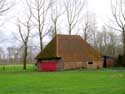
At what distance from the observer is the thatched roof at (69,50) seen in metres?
58.8

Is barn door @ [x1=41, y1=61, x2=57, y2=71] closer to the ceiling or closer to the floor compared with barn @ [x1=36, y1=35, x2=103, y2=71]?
closer to the floor

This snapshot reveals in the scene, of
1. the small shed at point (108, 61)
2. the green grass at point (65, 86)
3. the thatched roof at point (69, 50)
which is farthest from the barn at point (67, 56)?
the green grass at point (65, 86)

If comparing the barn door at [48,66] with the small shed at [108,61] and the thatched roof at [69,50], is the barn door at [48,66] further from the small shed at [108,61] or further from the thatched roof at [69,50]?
the small shed at [108,61]

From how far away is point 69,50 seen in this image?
60.0 m

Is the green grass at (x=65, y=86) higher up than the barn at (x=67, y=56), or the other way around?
the barn at (x=67, y=56)

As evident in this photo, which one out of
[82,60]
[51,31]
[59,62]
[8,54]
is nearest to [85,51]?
[82,60]

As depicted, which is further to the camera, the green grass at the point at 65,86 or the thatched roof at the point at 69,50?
the thatched roof at the point at 69,50

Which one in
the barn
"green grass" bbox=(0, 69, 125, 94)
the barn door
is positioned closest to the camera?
"green grass" bbox=(0, 69, 125, 94)

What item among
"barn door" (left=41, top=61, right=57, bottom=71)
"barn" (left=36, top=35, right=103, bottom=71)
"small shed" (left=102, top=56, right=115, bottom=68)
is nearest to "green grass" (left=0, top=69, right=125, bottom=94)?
"barn" (left=36, top=35, right=103, bottom=71)

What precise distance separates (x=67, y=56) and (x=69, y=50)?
183 centimetres

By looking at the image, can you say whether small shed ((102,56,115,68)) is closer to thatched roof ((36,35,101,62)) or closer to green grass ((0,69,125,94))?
thatched roof ((36,35,101,62))

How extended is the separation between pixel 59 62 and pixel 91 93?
1569 inches

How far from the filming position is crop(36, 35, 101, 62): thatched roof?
58812 millimetres

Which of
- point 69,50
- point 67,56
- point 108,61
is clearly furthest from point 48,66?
point 108,61
